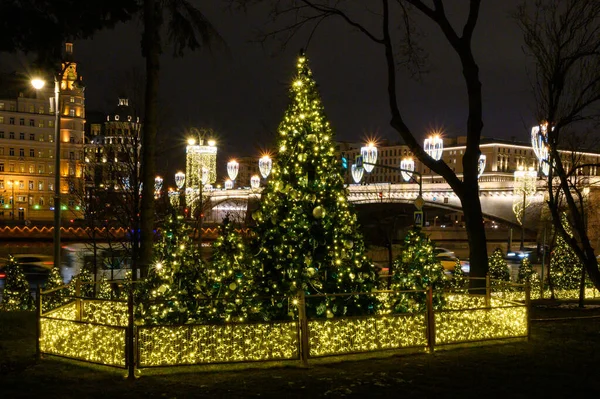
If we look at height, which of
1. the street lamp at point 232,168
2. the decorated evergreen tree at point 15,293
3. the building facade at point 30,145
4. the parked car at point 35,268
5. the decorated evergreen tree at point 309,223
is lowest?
the parked car at point 35,268

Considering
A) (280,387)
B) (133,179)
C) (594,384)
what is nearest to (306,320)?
(280,387)

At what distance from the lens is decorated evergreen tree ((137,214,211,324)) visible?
32.0ft

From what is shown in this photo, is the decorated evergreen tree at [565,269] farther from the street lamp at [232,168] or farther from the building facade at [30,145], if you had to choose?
the building facade at [30,145]

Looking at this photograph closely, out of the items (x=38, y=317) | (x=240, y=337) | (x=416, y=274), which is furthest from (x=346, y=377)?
(x=38, y=317)

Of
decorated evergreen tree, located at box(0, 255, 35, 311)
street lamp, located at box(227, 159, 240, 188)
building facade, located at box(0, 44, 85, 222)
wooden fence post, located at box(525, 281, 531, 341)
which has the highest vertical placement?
building facade, located at box(0, 44, 85, 222)

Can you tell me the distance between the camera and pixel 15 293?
58.4 feet

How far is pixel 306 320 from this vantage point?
908 centimetres

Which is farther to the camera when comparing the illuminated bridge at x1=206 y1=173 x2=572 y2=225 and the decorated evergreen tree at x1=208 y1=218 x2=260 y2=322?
the illuminated bridge at x1=206 y1=173 x2=572 y2=225

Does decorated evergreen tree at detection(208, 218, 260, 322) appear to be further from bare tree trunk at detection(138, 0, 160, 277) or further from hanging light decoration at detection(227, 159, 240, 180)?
hanging light decoration at detection(227, 159, 240, 180)

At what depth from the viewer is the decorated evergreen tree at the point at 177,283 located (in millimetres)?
9766

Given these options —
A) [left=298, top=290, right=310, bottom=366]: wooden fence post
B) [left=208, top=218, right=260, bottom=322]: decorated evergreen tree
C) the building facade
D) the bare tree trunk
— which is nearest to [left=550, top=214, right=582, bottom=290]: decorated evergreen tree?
the bare tree trunk

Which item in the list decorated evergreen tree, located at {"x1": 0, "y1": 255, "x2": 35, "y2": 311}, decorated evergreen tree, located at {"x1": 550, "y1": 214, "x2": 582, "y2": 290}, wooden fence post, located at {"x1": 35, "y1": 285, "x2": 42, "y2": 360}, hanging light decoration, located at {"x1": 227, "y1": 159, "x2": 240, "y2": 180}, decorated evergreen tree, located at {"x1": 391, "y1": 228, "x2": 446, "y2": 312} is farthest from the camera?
hanging light decoration, located at {"x1": 227, "y1": 159, "x2": 240, "y2": 180}

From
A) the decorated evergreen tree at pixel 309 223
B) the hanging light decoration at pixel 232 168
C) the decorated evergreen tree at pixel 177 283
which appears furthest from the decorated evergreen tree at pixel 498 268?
the hanging light decoration at pixel 232 168

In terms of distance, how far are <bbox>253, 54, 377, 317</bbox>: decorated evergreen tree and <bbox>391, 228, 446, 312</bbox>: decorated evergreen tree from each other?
739mm
